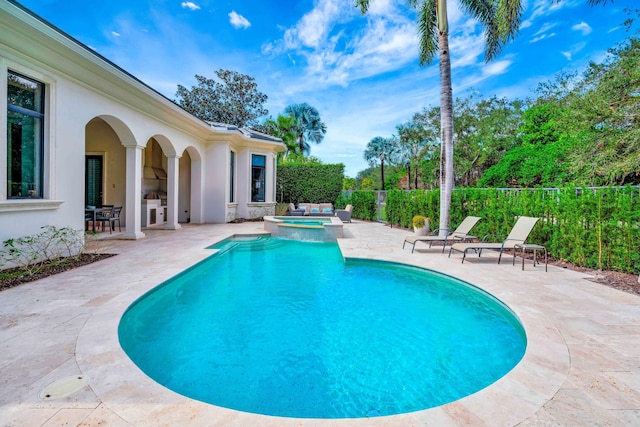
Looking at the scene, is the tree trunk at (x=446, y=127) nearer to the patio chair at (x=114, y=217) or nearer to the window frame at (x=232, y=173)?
the window frame at (x=232, y=173)

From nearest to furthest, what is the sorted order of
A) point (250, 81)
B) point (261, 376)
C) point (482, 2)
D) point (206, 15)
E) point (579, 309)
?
point (261, 376)
point (579, 309)
point (482, 2)
point (206, 15)
point (250, 81)

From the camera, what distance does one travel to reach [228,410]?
1.99m

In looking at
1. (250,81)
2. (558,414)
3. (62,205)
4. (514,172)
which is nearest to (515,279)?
(558,414)

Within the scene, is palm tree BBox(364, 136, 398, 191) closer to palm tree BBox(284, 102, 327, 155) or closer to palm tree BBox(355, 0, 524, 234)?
palm tree BBox(284, 102, 327, 155)

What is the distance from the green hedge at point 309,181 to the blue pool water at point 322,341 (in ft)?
49.7

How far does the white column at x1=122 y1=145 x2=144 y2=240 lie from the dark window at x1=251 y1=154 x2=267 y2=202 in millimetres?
7458

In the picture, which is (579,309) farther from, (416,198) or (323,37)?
(323,37)

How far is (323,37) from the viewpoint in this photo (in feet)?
58.7

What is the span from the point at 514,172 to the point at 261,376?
27487 millimetres

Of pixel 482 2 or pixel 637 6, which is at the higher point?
pixel 482 2

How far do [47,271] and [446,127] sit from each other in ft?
33.2

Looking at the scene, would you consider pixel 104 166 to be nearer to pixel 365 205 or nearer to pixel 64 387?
pixel 64 387

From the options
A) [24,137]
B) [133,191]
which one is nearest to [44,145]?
[24,137]

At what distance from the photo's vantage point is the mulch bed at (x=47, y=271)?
483 cm
